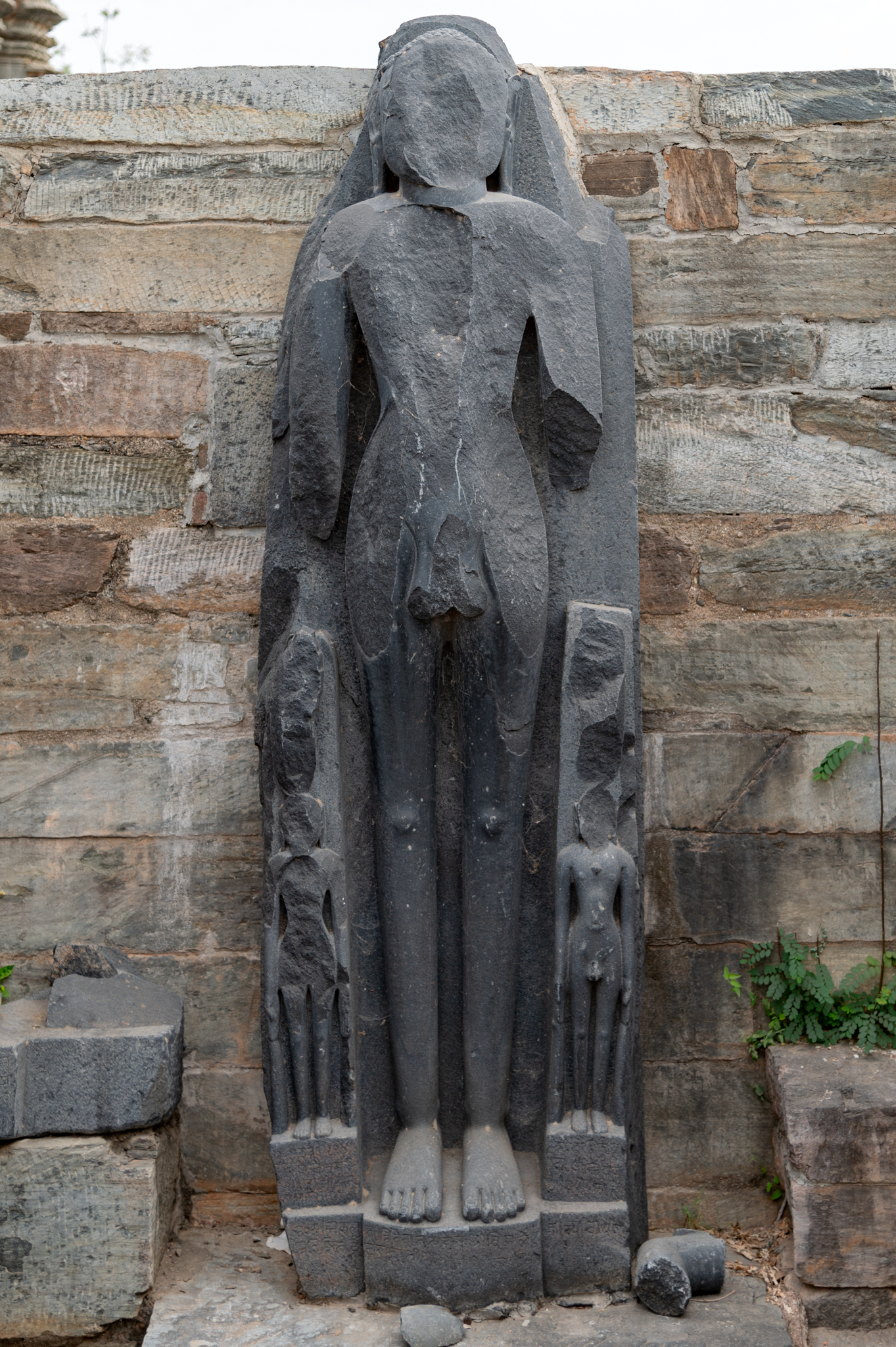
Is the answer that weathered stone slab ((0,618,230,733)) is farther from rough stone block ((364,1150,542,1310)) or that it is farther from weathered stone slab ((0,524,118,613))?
rough stone block ((364,1150,542,1310))

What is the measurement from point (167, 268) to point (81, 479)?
1.78 ft

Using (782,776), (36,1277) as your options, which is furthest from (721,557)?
(36,1277)

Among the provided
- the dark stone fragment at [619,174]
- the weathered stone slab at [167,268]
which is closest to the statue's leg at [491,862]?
the weathered stone slab at [167,268]

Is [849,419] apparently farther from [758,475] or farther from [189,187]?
[189,187]

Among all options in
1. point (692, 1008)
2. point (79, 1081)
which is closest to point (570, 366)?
point (692, 1008)

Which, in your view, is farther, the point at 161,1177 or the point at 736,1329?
the point at 161,1177

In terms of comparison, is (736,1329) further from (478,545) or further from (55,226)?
(55,226)

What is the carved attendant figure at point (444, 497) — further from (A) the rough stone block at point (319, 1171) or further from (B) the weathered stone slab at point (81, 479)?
(B) the weathered stone slab at point (81, 479)

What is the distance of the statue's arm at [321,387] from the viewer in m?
2.29

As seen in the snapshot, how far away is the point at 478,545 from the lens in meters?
2.19

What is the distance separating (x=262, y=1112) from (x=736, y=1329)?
113 centimetres

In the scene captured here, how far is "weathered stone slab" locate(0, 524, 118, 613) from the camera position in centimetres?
285

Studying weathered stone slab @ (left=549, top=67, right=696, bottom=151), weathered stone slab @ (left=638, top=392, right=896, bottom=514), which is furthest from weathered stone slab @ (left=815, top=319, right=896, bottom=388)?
weathered stone slab @ (left=549, top=67, right=696, bottom=151)

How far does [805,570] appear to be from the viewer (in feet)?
9.27
